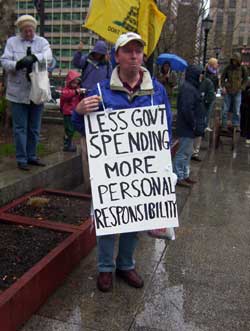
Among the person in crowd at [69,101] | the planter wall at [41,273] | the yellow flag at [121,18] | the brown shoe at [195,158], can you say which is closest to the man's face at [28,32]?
the yellow flag at [121,18]

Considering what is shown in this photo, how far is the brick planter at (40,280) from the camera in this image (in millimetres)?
2705

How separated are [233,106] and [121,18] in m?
6.09

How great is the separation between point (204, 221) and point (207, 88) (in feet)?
12.0

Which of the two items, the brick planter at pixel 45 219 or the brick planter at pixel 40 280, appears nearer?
the brick planter at pixel 40 280

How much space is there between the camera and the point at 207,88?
26.4 feet

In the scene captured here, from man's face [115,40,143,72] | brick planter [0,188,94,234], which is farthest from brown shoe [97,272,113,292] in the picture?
man's face [115,40,143,72]

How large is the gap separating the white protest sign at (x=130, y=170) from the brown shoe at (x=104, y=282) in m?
0.45

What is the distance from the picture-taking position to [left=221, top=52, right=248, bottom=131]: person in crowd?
10.1m

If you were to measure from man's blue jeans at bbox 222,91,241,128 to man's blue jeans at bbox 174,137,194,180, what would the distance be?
412 centimetres

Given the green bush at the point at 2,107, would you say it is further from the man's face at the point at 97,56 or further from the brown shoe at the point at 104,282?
the brown shoe at the point at 104,282

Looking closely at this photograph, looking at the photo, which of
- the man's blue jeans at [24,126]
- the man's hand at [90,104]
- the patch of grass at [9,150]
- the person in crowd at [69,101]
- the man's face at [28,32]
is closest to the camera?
the man's hand at [90,104]

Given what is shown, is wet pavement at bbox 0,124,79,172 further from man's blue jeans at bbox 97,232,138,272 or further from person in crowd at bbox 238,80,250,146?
person in crowd at bbox 238,80,250,146

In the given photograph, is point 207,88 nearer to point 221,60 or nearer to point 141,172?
point 141,172

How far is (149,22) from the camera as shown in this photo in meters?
5.31
